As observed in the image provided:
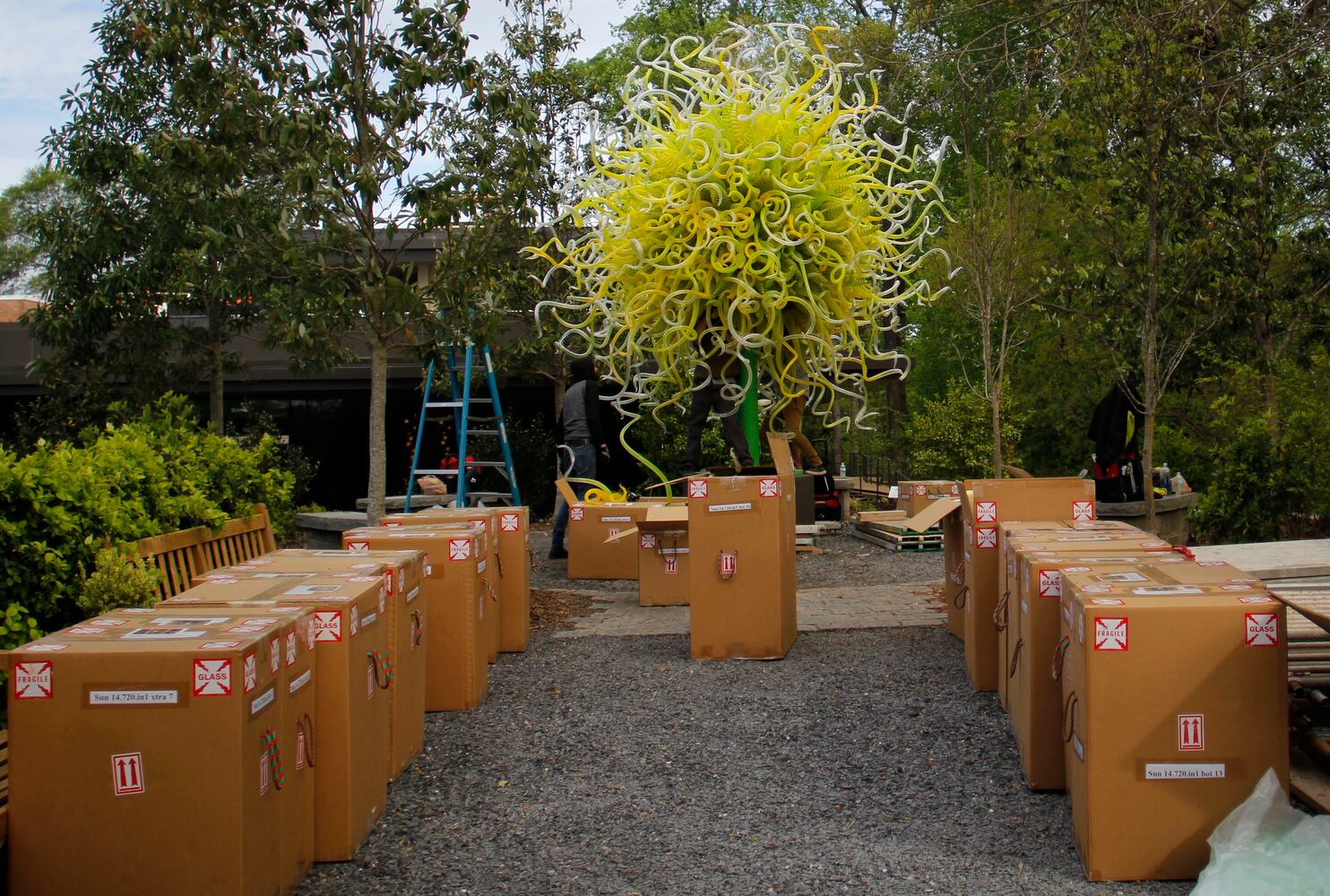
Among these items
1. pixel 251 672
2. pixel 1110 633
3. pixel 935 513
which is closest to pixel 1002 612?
pixel 935 513

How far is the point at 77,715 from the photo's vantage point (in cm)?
312

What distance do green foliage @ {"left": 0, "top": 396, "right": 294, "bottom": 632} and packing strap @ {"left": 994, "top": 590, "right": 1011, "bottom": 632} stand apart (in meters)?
3.77

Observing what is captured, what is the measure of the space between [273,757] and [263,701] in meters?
0.21

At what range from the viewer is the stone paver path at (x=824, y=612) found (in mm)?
7711

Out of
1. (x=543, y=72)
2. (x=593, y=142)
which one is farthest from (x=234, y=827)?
(x=543, y=72)

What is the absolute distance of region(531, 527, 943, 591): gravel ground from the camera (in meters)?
9.71

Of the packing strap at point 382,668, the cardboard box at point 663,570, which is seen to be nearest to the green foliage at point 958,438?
the cardboard box at point 663,570

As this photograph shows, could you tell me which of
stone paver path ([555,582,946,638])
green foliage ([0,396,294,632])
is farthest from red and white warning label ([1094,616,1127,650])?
stone paver path ([555,582,946,638])

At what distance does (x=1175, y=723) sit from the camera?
3.59 m

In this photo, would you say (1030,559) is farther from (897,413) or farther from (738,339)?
(897,413)

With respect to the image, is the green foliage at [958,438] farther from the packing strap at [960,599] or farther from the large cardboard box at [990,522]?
the large cardboard box at [990,522]

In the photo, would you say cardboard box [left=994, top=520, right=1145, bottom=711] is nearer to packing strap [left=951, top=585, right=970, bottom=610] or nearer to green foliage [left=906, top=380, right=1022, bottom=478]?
packing strap [left=951, top=585, right=970, bottom=610]

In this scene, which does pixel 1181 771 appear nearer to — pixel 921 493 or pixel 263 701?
pixel 263 701

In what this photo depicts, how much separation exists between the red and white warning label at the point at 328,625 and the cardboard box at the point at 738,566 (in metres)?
2.95
